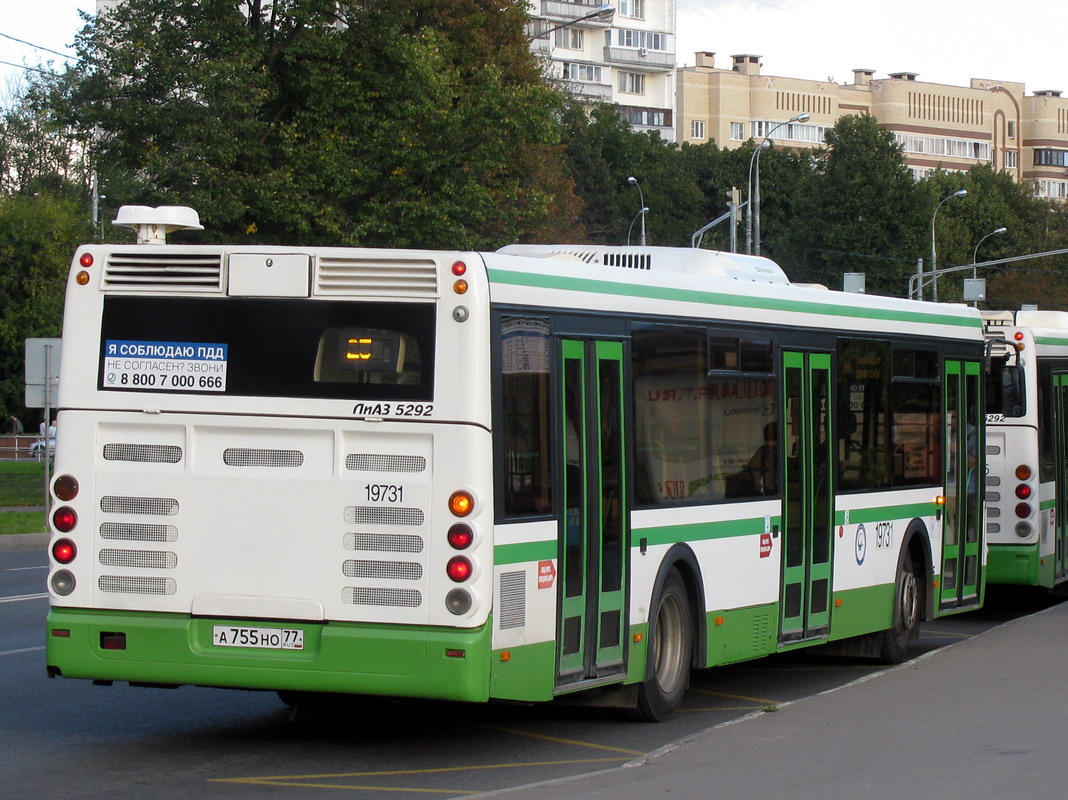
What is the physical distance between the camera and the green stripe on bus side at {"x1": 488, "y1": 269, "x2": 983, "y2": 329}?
29.8ft

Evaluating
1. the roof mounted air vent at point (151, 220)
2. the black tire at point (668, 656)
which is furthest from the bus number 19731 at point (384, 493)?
the black tire at point (668, 656)

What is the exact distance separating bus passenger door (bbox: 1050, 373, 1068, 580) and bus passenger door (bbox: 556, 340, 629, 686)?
9.90 meters

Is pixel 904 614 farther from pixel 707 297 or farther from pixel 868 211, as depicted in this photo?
pixel 868 211

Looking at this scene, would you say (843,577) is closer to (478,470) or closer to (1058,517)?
(478,470)

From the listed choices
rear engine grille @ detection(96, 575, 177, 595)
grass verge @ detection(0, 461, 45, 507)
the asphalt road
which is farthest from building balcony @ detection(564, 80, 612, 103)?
rear engine grille @ detection(96, 575, 177, 595)

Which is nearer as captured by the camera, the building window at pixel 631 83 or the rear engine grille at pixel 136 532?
the rear engine grille at pixel 136 532

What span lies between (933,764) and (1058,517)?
10943 mm

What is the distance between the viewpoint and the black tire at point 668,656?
33.6 ft

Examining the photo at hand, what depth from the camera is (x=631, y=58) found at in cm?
12038

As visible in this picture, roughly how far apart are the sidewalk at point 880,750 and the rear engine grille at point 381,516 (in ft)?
4.95

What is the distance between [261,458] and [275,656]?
3.38 ft

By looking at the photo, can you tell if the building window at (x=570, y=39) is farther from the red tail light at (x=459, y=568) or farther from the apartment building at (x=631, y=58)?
the red tail light at (x=459, y=568)

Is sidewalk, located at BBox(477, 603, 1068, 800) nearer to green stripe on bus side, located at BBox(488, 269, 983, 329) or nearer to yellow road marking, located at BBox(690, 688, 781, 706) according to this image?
yellow road marking, located at BBox(690, 688, 781, 706)

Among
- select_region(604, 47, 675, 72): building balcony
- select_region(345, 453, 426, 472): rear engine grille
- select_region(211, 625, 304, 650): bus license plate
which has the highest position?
select_region(604, 47, 675, 72): building balcony
